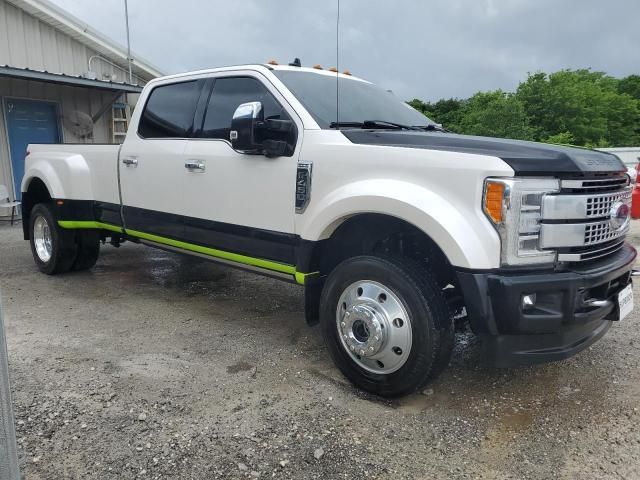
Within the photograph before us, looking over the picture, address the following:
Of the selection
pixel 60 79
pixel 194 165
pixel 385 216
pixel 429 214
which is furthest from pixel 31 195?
pixel 429 214

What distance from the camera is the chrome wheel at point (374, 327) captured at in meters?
2.94

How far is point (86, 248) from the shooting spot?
598cm

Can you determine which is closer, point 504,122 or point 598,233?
point 598,233

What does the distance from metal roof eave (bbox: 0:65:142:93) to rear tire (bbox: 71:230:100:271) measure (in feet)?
15.3

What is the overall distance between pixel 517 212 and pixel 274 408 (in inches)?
66.2

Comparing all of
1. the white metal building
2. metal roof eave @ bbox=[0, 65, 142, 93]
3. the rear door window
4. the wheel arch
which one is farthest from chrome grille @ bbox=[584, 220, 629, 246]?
the white metal building

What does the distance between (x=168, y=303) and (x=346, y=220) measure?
2445 mm

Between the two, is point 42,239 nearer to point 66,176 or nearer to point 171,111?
point 66,176

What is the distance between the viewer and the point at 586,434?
9.00ft


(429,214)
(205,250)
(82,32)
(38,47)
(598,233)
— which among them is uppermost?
(82,32)

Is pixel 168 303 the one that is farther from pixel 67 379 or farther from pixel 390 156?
pixel 390 156

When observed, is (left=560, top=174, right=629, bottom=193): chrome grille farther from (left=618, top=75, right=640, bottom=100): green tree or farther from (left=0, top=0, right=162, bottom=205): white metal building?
(left=618, top=75, right=640, bottom=100): green tree

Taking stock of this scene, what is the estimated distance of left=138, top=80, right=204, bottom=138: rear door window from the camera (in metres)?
4.45

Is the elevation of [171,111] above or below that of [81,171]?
above
